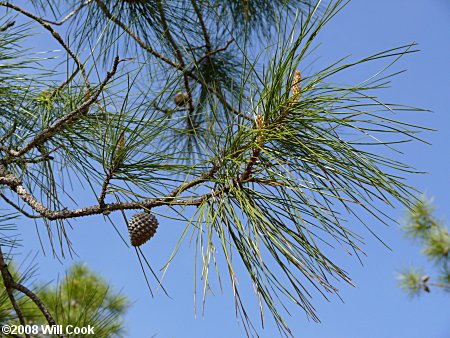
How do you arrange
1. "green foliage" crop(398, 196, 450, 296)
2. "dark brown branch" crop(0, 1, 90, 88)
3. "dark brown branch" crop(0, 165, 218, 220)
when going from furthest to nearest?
"green foliage" crop(398, 196, 450, 296) < "dark brown branch" crop(0, 1, 90, 88) < "dark brown branch" crop(0, 165, 218, 220)

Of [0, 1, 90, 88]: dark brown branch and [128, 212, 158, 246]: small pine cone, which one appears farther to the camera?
[0, 1, 90, 88]: dark brown branch

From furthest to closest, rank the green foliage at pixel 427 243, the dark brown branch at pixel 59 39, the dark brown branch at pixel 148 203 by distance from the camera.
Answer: the green foliage at pixel 427 243
the dark brown branch at pixel 59 39
the dark brown branch at pixel 148 203

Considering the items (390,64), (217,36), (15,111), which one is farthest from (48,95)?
(217,36)

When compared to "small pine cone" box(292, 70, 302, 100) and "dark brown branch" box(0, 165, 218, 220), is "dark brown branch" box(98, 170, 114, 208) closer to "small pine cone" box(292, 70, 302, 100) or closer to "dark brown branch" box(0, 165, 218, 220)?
"dark brown branch" box(0, 165, 218, 220)

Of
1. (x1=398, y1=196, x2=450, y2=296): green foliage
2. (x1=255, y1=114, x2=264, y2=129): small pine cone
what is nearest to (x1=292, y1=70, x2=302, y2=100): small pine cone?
(x1=255, y1=114, x2=264, y2=129): small pine cone

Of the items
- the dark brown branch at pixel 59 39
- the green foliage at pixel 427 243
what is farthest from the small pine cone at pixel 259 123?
the green foliage at pixel 427 243

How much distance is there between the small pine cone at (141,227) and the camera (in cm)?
77

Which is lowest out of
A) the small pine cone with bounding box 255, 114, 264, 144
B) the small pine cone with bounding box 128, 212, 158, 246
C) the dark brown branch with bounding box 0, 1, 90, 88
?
the small pine cone with bounding box 128, 212, 158, 246

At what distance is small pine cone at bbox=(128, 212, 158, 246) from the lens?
2.53ft

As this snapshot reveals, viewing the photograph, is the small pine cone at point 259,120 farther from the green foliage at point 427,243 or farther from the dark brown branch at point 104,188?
the green foliage at point 427,243

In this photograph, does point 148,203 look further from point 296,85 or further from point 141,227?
point 296,85

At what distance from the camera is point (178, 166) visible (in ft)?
2.73

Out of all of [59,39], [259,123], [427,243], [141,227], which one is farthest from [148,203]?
[427,243]

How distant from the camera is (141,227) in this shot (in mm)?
769
